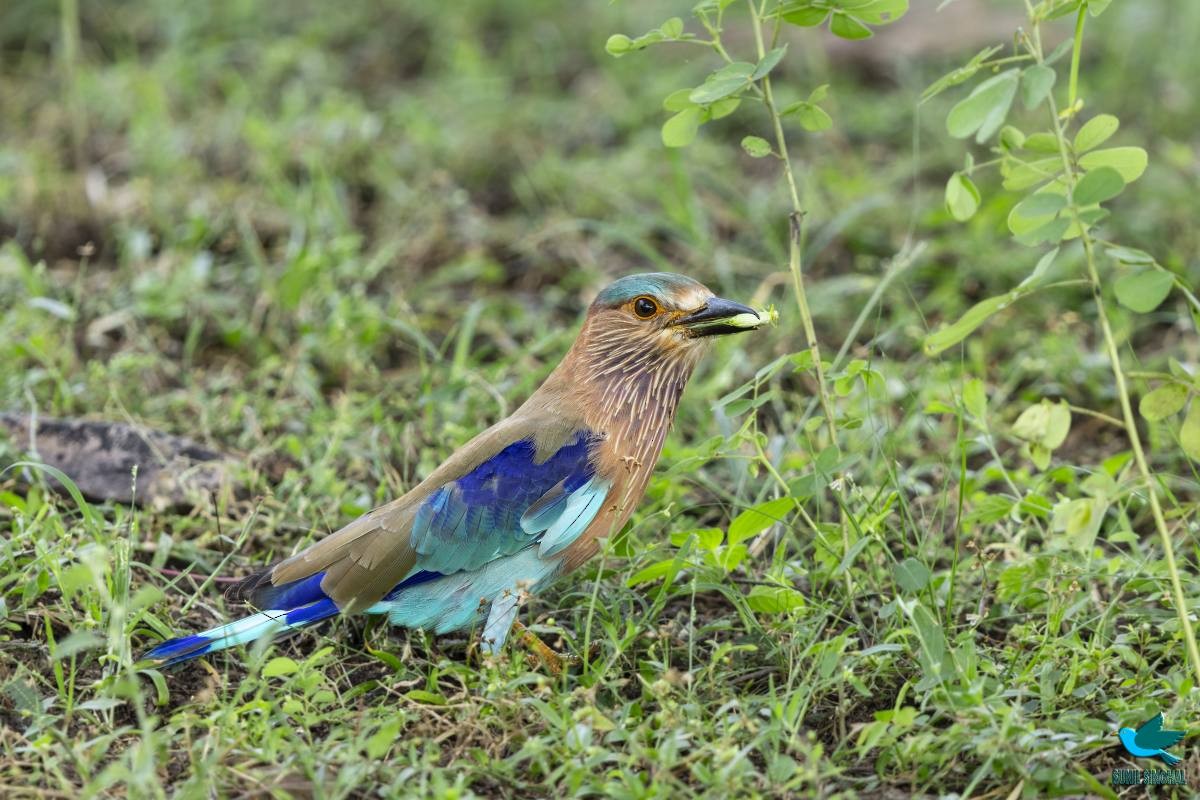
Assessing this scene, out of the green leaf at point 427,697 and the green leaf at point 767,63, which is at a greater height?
the green leaf at point 767,63

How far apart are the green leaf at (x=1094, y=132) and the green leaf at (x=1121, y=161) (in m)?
0.03

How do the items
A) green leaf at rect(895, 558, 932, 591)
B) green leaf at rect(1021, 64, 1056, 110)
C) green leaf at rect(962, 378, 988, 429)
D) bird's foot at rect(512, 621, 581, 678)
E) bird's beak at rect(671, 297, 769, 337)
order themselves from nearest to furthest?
green leaf at rect(1021, 64, 1056, 110) < green leaf at rect(895, 558, 932, 591) < bird's foot at rect(512, 621, 581, 678) < green leaf at rect(962, 378, 988, 429) < bird's beak at rect(671, 297, 769, 337)

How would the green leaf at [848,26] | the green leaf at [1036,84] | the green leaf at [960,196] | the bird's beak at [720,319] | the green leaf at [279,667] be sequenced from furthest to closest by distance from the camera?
the bird's beak at [720,319]
the green leaf at [848,26]
the green leaf at [279,667]
the green leaf at [960,196]
the green leaf at [1036,84]

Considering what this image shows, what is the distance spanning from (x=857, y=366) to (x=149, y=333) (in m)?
2.76

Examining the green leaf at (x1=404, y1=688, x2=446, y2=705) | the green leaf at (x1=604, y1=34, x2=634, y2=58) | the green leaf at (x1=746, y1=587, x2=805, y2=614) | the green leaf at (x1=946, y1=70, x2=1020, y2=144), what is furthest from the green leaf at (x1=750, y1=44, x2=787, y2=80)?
the green leaf at (x1=404, y1=688, x2=446, y2=705)

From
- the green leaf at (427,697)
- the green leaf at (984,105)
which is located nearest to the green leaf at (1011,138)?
the green leaf at (984,105)

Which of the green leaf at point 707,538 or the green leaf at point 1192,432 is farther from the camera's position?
the green leaf at point 707,538

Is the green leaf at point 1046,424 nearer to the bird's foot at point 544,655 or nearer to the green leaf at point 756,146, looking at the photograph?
the green leaf at point 756,146

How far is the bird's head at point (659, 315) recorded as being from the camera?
3639mm

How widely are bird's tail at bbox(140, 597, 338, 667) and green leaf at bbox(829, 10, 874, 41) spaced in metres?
1.73

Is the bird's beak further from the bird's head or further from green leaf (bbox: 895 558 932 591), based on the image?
green leaf (bbox: 895 558 932 591)

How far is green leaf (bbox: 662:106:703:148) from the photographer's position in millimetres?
3303

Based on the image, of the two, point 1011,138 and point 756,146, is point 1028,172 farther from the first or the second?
point 756,146

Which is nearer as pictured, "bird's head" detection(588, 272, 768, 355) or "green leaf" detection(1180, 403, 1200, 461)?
"green leaf" detection(1180, 403, 1200, 461)
